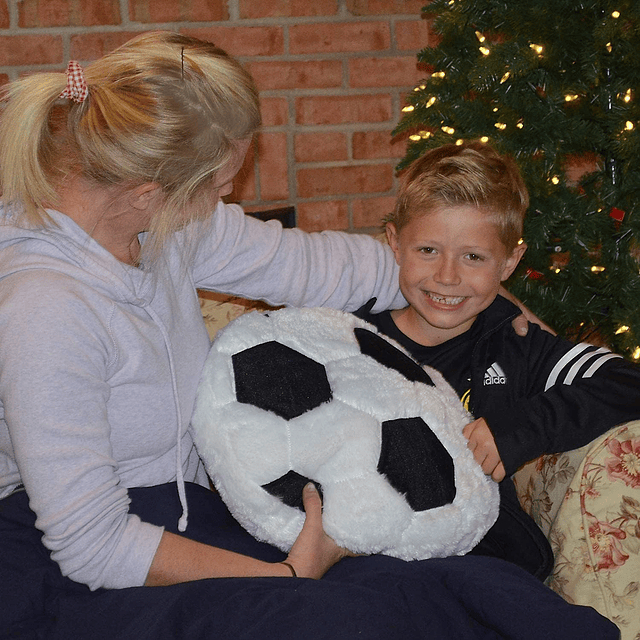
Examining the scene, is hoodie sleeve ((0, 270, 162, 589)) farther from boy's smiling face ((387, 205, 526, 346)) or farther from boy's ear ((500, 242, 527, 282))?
boy's ear ((500, 242, 527, 282))

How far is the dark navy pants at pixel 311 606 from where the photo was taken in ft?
2.72

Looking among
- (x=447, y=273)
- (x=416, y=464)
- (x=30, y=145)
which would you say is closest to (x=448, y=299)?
(x=447, y=273)

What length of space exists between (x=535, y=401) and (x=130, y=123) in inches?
30.2

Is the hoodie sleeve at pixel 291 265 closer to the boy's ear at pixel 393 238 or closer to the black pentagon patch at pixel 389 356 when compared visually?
the boy's ear at pixel 393 238

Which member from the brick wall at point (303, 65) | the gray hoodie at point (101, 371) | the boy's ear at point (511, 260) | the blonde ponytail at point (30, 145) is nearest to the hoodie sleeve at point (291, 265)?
the gray hoodie at point (101, 371)

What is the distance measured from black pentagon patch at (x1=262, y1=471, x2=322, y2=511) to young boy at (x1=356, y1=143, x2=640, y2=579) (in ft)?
0.97

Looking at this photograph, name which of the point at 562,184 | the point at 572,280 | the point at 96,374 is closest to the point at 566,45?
the point at 562,184

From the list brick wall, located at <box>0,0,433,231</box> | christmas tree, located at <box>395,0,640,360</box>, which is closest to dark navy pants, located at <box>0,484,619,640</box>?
christmas tree, located at <box>395,0,640,360</box>

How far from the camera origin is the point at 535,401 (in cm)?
118

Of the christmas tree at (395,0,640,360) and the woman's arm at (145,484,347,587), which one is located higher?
the christmas tree at (395,0,640,360)

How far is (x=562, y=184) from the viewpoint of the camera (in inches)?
67.7

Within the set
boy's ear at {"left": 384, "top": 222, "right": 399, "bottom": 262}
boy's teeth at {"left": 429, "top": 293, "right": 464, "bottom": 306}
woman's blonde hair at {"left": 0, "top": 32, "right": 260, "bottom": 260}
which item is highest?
woman's blonde hair at {"left": 0, "top": 32, "right": 260, "bottom": 260}

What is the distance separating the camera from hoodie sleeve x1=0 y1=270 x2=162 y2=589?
0.91 meters

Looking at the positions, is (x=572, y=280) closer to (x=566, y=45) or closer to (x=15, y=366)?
(x=566, y=45)
